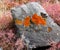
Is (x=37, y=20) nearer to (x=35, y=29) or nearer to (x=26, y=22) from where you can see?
(x=26, y=22)

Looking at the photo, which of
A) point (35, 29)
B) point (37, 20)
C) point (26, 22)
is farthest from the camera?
point (35, 29)

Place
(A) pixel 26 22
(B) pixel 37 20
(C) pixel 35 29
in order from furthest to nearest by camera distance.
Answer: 1. (C) pixel 35 29
2. (A) pixel 26 22
3. (B) pixel 37 20

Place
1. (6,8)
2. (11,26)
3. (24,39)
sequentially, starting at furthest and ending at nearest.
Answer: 1. (6,8)
2. (11,26)
3. (24,39)

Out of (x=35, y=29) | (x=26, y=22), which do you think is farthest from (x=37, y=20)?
(x=35, y=29)

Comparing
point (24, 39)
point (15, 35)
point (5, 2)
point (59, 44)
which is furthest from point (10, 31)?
point (5, 2)

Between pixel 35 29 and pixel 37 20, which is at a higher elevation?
pixel 37 20

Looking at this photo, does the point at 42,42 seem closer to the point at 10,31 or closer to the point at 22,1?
the point at 10,31

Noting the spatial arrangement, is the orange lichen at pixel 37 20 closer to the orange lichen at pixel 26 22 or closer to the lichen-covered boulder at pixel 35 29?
the lichen-covered boulder at pixel 35 29

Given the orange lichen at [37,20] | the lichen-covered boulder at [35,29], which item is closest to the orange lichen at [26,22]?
the lichen-covered boulder at [35,29]
